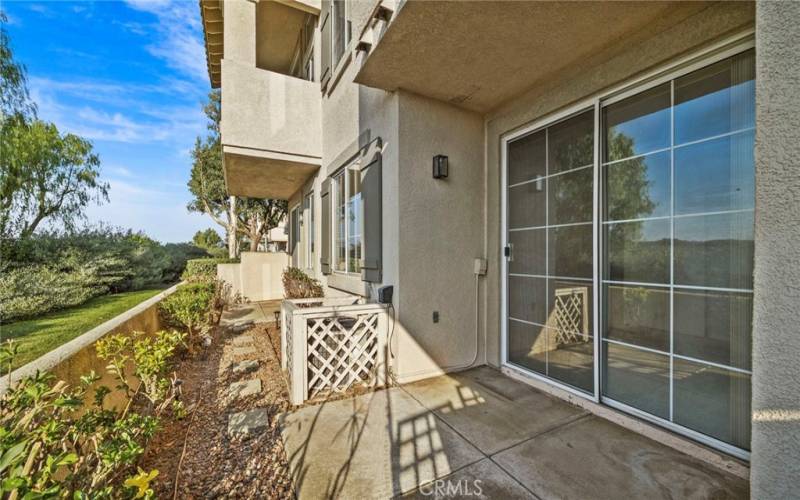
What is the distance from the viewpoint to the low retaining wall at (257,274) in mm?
10852

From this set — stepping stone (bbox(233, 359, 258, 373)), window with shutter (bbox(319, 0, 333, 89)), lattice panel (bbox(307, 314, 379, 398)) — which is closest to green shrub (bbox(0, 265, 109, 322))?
stepping stone (bbox(233, 359, 258, 373))

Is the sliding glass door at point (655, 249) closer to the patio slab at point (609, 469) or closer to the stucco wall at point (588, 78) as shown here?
the stucco wall at point (588, 78)

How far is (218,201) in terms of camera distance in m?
19.5

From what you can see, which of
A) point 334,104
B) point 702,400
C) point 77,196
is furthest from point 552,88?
point 77,196

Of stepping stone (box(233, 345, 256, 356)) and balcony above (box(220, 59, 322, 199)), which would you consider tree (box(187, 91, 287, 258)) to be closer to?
balcony above (box(220, 59, 322, 199))

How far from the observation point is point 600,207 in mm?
3311

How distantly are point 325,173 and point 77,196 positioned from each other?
14132 millimetres

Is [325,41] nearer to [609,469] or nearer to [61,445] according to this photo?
[61,445]

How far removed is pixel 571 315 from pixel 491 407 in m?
1.33

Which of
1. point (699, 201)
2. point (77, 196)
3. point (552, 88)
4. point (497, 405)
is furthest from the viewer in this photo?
point (77, 196)

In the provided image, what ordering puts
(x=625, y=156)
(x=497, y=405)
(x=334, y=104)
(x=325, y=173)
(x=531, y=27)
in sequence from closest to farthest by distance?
(x=531, y=27), (x=625, y=156), (x=497, y=405), (x=334, y=104), (x=325, y=173)

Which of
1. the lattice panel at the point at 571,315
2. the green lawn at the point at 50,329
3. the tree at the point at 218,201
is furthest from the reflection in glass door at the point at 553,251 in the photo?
the tree at the point at 218,201

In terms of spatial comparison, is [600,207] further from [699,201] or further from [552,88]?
[552,88]

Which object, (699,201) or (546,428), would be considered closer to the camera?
(699,201)
